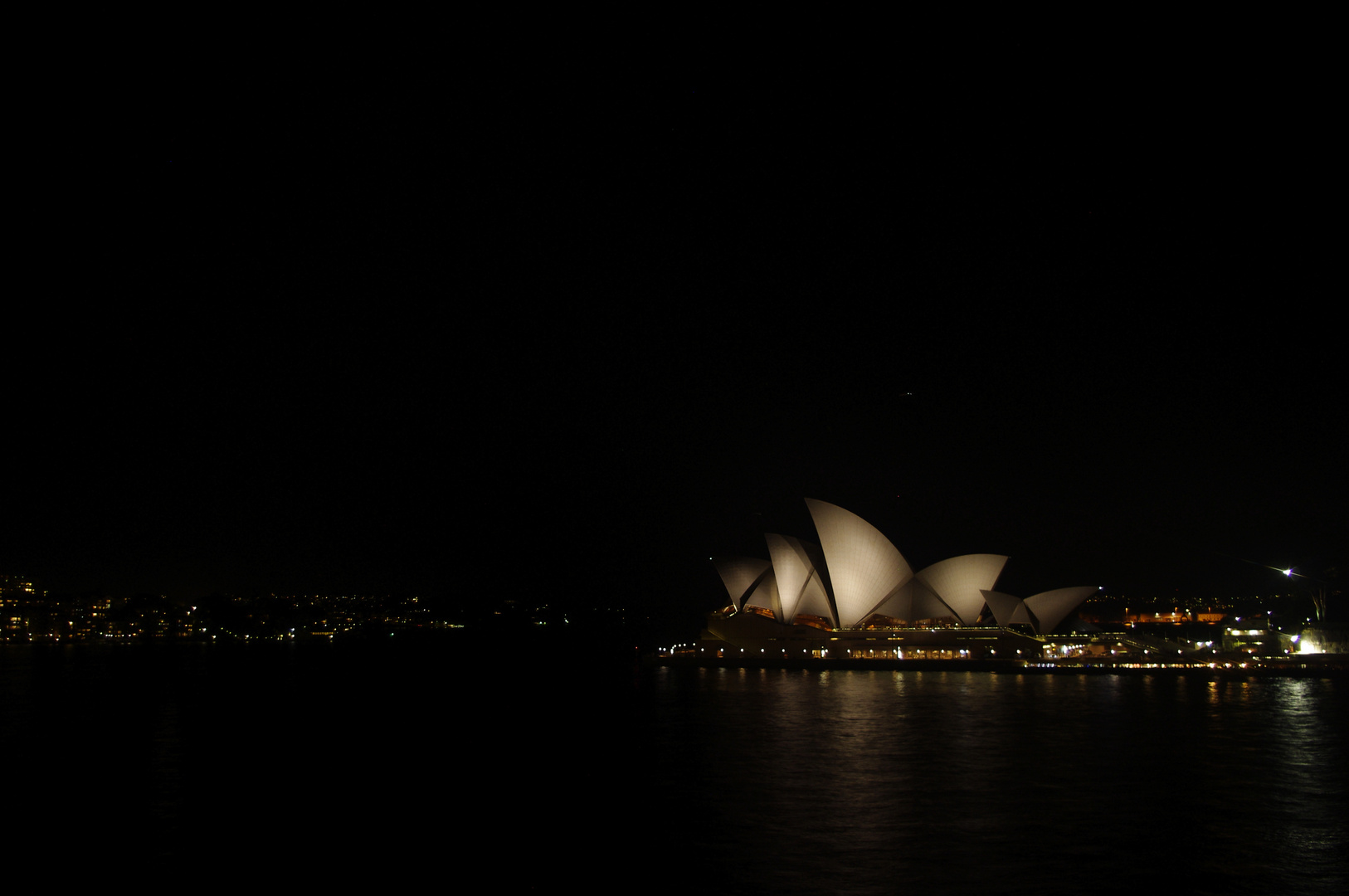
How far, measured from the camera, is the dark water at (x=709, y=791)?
36.0 feet

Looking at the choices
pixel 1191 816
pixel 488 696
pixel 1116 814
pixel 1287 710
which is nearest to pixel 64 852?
pixel 1116 814

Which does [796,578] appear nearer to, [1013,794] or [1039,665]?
[1039,665]

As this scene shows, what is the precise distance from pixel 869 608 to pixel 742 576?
23.9 feet

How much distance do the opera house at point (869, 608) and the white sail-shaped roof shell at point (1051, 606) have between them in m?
0.07

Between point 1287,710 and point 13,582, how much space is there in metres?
129

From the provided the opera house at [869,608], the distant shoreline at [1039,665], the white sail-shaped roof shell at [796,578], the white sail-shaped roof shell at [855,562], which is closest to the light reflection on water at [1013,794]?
the distant shoreline at [1039,665]

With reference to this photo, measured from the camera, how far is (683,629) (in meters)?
106

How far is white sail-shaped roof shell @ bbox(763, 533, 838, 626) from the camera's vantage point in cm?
4994

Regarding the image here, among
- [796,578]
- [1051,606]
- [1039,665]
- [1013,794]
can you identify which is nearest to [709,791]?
[1013,794]

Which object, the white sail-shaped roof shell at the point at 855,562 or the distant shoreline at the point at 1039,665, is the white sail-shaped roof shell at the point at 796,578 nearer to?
the white sail-shaped roof shell at the point at 855,562

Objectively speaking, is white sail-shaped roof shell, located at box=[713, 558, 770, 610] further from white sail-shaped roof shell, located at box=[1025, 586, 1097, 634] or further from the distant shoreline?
white sail-shaped roof shell, located at box=[1025, 586, 1097, 634]

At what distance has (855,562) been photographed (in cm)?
4800

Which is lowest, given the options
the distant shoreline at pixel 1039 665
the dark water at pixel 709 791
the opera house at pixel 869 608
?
the dark water at pixel 709 791

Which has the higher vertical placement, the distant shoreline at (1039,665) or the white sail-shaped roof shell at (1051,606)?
the white sail-shaped roof shell at (1051,606)
